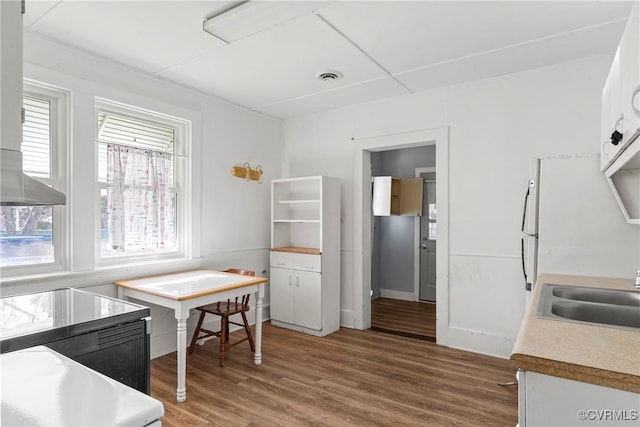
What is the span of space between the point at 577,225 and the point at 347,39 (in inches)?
80.2

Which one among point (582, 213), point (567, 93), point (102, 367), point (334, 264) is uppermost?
point (567, 93)

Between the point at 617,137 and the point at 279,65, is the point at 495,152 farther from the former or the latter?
the point at 279,65

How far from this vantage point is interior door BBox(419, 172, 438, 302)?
5770 mm

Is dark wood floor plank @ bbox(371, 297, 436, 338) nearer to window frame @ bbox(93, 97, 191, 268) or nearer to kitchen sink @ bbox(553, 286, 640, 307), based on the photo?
kitchen sink @ bbox(553, 286, 640, 307)

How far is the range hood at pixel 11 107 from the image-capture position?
1.00m

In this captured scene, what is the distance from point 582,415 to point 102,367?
7.21 ft

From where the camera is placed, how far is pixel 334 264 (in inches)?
167

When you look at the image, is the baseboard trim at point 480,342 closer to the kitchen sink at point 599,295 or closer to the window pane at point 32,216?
the kitchen sink at point 599,295

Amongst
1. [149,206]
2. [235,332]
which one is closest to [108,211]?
[149,206]

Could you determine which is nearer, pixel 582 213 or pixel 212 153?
pixel 582 213

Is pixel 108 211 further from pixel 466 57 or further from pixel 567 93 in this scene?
pixel 567 93

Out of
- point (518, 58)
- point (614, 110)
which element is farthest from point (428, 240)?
point (614, 110)

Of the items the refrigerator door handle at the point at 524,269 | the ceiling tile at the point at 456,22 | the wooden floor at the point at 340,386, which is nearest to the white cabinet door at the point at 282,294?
the wooden floor at the point at 340,386

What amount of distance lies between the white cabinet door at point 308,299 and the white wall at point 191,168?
641 millimetres
